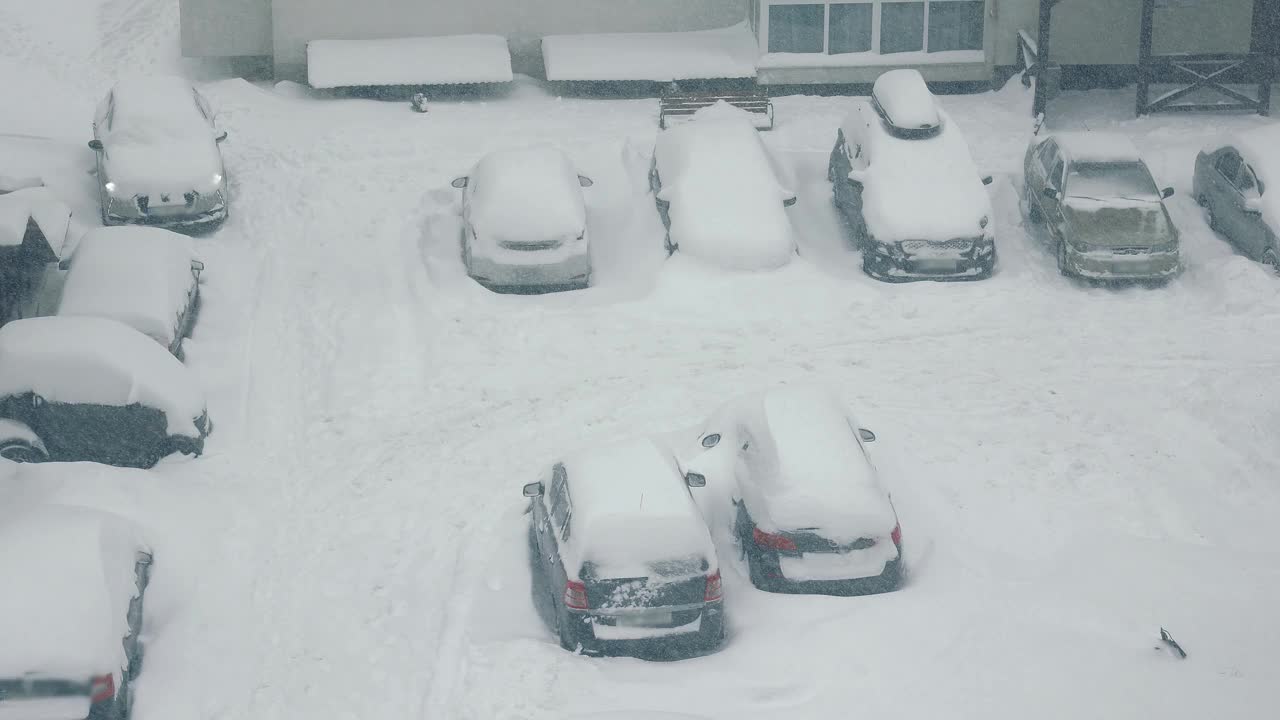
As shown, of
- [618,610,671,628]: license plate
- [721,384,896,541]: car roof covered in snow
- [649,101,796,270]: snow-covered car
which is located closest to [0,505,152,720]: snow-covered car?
[618,610,671,628]: license plate

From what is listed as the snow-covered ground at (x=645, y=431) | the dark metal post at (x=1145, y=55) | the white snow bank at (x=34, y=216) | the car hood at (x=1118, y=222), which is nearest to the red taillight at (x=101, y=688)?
the snow-covered ground at (x=645, y=431)

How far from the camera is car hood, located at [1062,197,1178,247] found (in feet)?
62.1

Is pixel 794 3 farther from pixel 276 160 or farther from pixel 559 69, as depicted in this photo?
pixel 276 160

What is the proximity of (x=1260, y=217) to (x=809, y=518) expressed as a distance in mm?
10086

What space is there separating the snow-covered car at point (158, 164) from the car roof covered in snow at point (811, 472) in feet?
30.0

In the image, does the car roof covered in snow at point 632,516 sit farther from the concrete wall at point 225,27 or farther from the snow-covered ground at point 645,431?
the concrete wall at point 225,27

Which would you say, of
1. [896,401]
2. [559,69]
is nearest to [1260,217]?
[896,401]

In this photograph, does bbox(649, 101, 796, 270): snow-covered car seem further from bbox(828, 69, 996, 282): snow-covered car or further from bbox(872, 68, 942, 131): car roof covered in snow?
bbox(872, 68, 942, 131): car roof covered in snow

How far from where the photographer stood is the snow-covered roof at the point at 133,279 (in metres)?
16.0

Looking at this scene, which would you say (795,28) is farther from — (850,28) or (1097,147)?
(1097,147)

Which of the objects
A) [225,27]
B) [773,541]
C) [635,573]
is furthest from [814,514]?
[225,27]

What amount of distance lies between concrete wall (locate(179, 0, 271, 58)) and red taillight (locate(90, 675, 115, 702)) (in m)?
16.4

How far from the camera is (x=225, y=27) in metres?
24.7

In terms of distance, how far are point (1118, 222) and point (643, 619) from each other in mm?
10395
